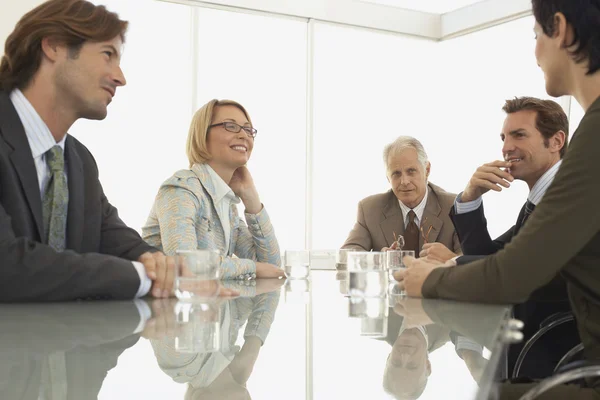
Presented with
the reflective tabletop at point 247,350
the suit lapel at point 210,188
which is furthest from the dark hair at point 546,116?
the reflective tabletop at point 247,350

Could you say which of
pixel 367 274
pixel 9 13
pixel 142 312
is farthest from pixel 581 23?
pixel 9 13

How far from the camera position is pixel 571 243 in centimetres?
139

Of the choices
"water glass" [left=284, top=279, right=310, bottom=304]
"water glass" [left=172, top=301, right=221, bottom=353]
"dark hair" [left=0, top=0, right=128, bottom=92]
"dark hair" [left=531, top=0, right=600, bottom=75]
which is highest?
"dark hair" [left=0, top=0, right=128, bottom=92]

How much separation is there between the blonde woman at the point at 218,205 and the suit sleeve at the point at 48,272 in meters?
0.86

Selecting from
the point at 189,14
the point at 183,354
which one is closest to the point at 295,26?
the point at 189,14

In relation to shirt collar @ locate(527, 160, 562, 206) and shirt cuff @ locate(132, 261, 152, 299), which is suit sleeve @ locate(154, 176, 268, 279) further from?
shirt collar @ locate(527, 160, 562, 206)

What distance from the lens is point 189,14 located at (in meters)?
6.62

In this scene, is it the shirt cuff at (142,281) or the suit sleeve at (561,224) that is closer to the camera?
the suit sleeve at (561,224)

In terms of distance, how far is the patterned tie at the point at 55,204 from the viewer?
206 cm

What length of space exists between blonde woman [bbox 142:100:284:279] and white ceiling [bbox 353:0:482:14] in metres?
4.54

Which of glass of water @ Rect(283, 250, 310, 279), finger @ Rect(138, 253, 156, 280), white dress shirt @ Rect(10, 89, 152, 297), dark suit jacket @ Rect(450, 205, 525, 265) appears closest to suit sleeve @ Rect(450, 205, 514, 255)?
dark suit jacket @ Rect(450, 205, 525, 265)

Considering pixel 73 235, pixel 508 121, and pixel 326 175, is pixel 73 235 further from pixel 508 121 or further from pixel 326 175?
pixel 326 175

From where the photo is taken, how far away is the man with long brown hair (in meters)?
1.87

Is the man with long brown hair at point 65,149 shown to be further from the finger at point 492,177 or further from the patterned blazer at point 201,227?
the finger at point 492,177
